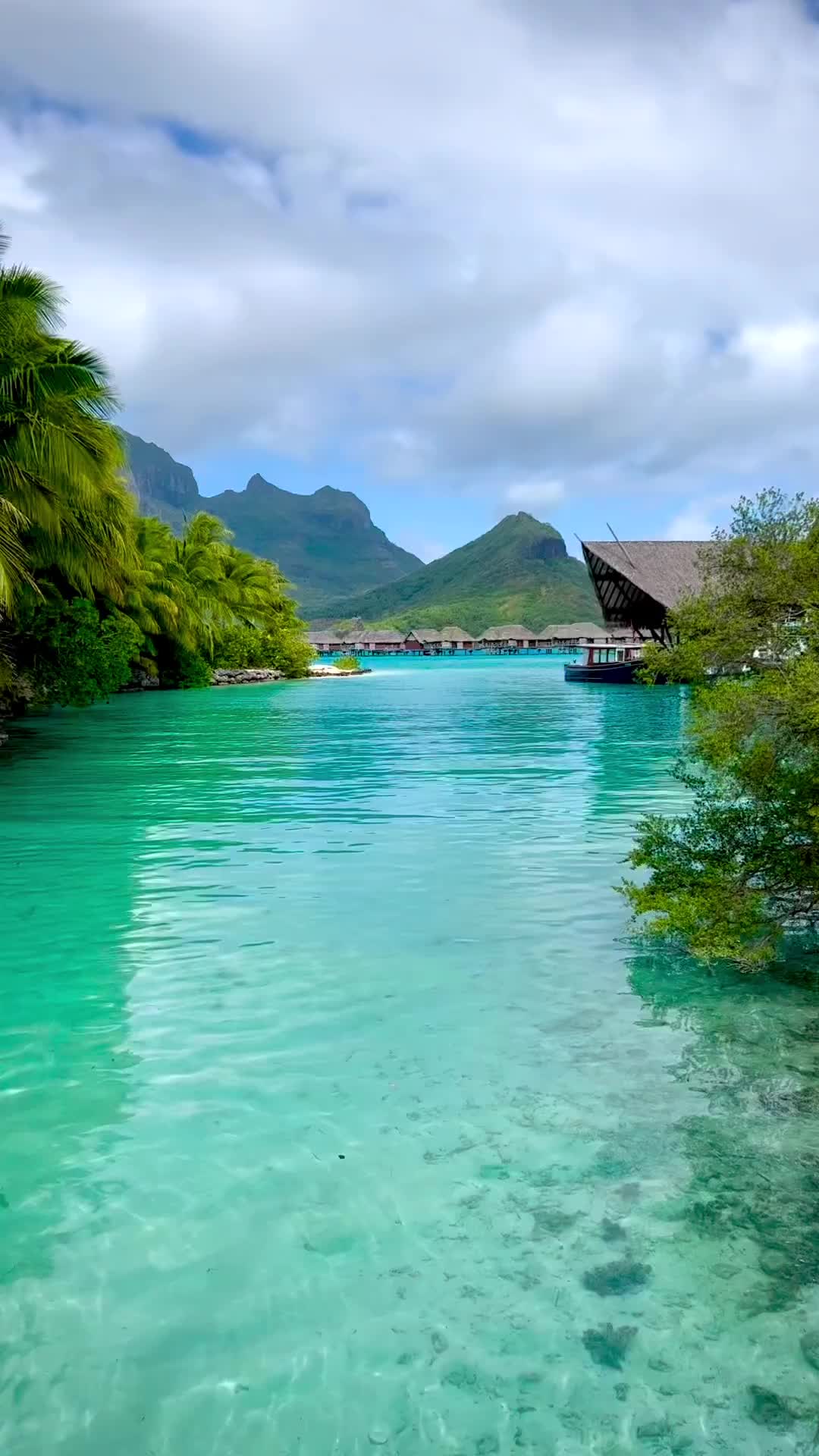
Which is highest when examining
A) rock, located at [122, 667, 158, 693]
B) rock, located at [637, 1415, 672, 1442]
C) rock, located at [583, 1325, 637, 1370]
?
rock, located at [122, 667, 158, 693]

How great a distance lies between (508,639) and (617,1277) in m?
121

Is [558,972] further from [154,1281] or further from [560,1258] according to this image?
[154,1281]

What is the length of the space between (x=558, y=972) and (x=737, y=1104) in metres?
1.93

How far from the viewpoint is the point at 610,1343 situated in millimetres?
2947

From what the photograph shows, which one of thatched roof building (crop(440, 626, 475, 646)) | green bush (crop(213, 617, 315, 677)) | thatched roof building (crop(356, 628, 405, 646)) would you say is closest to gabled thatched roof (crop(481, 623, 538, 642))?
thatched roof building (crop(440, 626, 475, 646))

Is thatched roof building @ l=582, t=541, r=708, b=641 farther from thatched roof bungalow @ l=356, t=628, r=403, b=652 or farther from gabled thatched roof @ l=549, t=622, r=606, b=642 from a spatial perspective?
thatched roof bungalow @ l=356, t=628, r=403, b=652

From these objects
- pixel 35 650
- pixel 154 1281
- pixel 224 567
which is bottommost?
pixel 154 1281

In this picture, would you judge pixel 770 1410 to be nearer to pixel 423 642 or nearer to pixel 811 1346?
pixel 811 1346

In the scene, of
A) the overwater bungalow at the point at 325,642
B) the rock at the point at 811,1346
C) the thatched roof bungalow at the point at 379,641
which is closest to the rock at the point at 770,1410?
the rock at the point at 811,1346

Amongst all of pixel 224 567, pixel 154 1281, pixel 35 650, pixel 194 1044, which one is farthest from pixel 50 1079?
pixel 224 567

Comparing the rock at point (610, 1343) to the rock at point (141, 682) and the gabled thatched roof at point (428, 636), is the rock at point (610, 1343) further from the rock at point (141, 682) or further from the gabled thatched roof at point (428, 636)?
the gabled thatched roof at point (428, 636)

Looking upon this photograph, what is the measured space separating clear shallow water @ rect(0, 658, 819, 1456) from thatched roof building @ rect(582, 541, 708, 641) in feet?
129

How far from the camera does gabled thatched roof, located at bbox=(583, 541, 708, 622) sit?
4625 centimetres

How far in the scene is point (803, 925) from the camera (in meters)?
7.04
